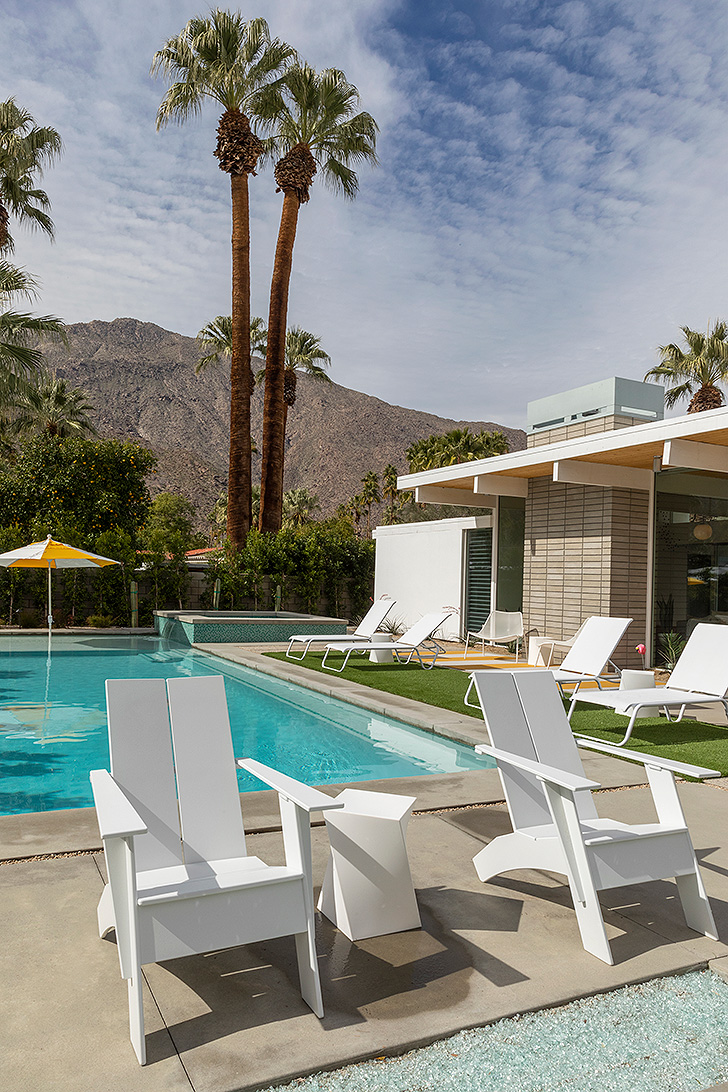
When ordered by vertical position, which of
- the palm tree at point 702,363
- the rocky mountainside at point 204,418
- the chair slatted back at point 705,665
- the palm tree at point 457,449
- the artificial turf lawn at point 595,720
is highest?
the rocky mountainside at point 204,418

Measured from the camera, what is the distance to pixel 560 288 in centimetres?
2144

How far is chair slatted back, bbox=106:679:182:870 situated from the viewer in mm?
2793

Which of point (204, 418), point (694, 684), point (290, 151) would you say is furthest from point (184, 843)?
point (204, 418)

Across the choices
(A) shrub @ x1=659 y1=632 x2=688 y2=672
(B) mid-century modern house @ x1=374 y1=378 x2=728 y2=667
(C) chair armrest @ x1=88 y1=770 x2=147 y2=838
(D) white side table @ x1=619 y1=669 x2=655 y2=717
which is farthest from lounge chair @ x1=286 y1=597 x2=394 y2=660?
(C) chair armrest @ x1=88 y1=770 x2=147 y2=838

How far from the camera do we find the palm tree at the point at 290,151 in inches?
824

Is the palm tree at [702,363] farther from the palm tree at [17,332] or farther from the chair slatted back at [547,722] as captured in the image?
the chair slatted back at [547,722]

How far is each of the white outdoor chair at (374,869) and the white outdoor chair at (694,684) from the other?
3.53 m

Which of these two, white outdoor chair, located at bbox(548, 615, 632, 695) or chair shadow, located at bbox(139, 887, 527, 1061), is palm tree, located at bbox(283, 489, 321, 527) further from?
chair shadow, located at bbox(139, 887, 527, 1061)

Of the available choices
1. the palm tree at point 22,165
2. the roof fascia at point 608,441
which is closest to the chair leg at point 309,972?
the roof fascia at point 608,441

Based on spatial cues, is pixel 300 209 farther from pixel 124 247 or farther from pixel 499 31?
pixel 499 31

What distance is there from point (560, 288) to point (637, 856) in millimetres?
20702

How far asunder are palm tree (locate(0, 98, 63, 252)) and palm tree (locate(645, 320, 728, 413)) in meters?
19.6

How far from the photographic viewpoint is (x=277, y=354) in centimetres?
2111

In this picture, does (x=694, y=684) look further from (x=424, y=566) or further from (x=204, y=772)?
(x=424, y=566)
